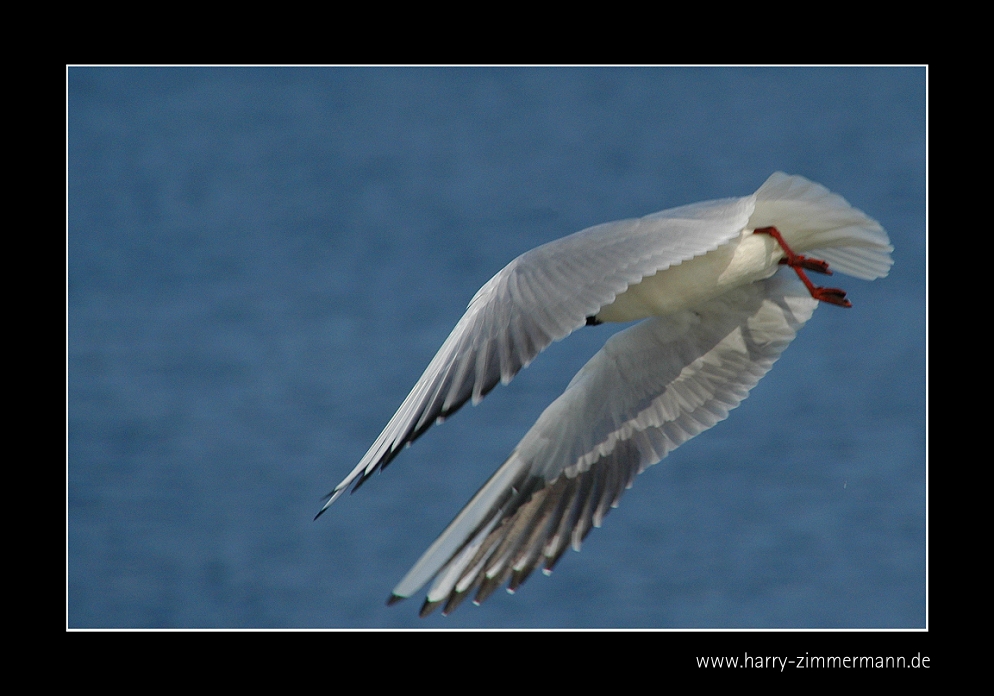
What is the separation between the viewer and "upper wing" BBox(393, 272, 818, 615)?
15.1 feet

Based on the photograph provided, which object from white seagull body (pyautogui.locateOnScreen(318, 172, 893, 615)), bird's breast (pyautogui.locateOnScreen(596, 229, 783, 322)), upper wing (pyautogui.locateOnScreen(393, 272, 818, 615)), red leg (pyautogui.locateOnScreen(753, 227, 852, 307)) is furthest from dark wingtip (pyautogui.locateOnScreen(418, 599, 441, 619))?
red leg (pyautogui.locateOnScreen(753, 227, 852, 307))

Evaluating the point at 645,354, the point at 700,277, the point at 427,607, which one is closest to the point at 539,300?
the point at 700,277

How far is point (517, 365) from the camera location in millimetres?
3623

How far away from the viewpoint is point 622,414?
465 centimetres

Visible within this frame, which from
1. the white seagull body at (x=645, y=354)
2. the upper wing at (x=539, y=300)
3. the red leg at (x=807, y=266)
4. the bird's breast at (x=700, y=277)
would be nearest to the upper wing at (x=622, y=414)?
the white seagull body at (x=645, y=354)

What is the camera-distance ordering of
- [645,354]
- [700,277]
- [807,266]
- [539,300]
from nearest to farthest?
[539,300] → [700,277] → [807,266] → [645,354]

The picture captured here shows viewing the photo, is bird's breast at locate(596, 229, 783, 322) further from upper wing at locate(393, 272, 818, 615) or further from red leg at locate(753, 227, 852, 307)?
upper wing at locate(393, 272, 818, 615)

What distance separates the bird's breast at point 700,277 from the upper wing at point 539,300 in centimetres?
20

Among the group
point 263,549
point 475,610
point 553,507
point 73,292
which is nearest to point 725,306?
point 553,507

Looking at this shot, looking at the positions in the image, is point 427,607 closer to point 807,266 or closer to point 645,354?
point 645,354

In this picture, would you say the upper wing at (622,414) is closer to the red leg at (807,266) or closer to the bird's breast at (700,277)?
the red leg at (807,266)

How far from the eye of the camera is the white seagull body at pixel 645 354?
3.97 m

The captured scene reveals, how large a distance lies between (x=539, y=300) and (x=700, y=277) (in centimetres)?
59

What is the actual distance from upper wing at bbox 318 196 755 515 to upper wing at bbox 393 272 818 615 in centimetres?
64
